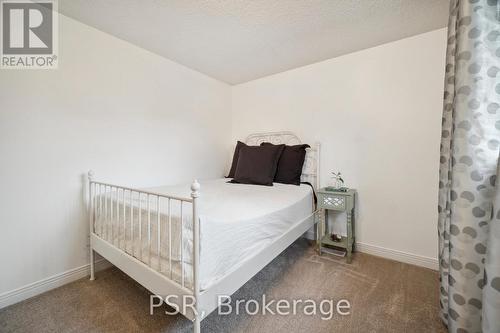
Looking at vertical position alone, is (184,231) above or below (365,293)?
above

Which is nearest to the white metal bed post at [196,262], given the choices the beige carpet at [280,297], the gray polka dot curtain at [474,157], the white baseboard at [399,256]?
the beige carpet at [280,297]

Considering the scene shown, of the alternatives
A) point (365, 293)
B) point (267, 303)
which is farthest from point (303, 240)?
point (267, 303)

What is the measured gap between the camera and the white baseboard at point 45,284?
4.90 feet

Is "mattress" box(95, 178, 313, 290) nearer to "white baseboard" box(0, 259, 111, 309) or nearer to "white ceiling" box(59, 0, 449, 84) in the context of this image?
"white baseboard" box(0, 259, 111, 309)

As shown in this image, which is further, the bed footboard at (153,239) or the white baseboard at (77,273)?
the white baseboard at (77,273)

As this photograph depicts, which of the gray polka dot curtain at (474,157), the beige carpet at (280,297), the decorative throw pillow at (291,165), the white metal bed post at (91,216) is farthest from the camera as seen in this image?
the decorative throw pillow at (291,165)

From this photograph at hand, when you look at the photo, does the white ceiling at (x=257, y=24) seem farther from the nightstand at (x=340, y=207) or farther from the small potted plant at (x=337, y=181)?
the nightstand at (x=340, y=207)

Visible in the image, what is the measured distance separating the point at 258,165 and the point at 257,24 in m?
1.41

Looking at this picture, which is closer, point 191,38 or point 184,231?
point 184,231

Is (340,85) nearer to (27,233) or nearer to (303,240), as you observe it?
(303,240)

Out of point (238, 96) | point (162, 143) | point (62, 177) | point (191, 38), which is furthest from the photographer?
point (238, 96)

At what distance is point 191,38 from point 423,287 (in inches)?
119

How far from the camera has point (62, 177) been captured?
174 cm

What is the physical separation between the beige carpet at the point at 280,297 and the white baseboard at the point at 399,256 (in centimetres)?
8
